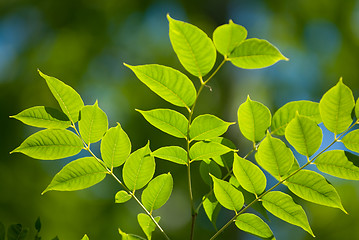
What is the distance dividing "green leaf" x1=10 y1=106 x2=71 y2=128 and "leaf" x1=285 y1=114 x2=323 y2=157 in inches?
19.0

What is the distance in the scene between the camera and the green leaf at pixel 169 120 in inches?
30.3

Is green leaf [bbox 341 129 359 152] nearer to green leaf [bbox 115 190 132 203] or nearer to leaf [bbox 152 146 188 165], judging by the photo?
leaf [bbox 152 146 188 165]

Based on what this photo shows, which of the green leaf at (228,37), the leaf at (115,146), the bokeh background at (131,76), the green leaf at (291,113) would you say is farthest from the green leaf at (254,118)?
the bokeh background at (131,76)

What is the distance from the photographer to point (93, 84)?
6.54 metres

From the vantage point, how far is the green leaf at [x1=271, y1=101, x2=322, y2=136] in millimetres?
828

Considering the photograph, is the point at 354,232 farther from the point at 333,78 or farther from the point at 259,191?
the point at 259,191

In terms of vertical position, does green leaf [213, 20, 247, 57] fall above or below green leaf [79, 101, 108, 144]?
above

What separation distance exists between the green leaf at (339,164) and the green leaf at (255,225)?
6.8 inches

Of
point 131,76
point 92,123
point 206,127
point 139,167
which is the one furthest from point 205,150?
point 131,76

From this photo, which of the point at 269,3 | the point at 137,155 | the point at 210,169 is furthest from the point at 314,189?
the point at 269,3

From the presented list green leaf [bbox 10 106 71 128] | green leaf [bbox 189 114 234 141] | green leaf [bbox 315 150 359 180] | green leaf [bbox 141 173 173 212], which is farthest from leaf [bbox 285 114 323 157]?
green leaf [bbox 10 106 71 128]

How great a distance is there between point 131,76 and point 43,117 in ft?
19.1

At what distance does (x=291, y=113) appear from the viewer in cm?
86

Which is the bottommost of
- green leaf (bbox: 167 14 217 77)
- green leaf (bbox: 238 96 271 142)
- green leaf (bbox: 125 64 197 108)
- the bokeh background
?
the bokeh background
